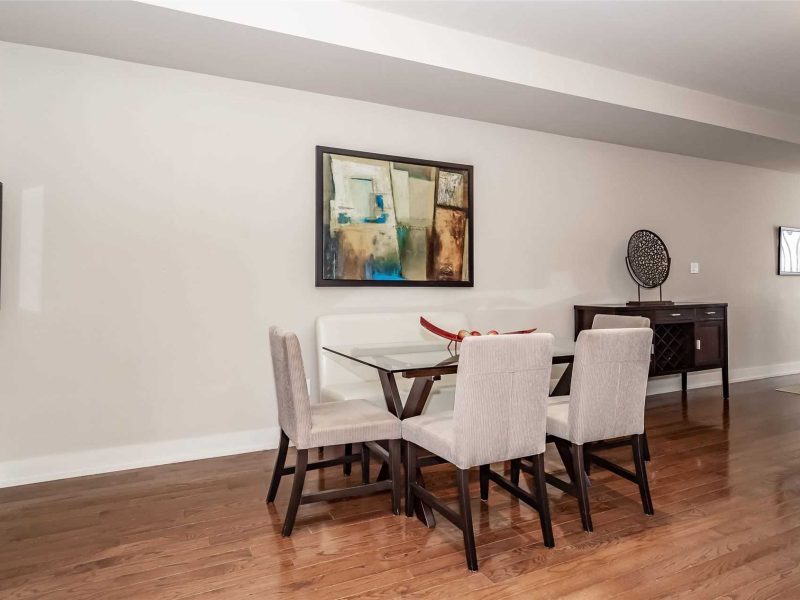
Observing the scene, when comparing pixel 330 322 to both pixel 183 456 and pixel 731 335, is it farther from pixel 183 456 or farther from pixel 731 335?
pixel 731 335

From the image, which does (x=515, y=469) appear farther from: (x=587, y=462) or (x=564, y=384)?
(x=564, y=384)

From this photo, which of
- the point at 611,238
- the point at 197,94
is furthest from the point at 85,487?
the point at 611,238

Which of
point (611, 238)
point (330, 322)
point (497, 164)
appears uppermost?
point (497, 164)

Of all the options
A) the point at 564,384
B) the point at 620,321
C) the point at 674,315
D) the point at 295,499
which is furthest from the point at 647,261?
the point at 295,499

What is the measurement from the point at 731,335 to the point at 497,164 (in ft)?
11.2

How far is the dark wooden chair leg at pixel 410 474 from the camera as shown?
2338 mm

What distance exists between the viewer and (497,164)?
4.31 meters

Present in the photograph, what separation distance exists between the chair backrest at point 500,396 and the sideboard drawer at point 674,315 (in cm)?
287

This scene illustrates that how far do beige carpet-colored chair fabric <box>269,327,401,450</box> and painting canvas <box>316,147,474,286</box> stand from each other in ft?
4.23

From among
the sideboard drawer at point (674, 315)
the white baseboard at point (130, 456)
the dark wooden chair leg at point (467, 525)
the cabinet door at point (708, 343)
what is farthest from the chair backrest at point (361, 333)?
the cabinet door at point (708, 343)

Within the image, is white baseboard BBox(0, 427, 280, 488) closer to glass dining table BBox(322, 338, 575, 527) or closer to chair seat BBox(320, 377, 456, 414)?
chair seat BBox(320, 377, 456, 414)

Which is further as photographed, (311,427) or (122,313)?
(122,313)

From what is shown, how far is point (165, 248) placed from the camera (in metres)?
3.19

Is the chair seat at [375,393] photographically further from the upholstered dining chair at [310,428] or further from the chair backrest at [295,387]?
the chair backrest at [295,387]
